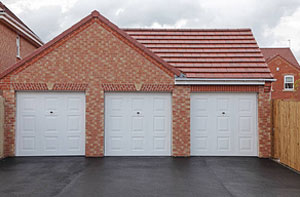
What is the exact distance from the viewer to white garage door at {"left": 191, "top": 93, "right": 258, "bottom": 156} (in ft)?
38.4

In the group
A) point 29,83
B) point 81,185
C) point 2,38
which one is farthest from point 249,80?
point 2,38

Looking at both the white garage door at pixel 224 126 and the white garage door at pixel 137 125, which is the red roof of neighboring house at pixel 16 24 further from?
the white garage door at pixel 224 126

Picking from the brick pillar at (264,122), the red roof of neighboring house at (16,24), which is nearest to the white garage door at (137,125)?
the brick pillar at (264,122)

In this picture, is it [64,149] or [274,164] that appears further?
[64,149]

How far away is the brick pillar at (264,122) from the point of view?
37.7ft

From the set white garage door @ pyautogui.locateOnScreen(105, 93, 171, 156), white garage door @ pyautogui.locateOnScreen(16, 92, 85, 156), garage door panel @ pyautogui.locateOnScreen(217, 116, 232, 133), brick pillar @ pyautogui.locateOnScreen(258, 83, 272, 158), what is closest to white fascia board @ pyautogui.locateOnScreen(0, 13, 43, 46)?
white garage door @ pyautogui.locateOnScreen(16, 92, 85, 156)

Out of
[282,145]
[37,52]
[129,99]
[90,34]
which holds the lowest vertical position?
[282,145]

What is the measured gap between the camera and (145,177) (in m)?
8.43

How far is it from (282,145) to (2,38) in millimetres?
12121

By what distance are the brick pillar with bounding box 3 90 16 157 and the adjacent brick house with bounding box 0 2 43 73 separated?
10.7 ft

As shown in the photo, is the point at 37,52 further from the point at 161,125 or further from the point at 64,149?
the point at 161,125

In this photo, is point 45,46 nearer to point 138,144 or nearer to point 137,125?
point 137,125

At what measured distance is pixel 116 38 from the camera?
1148 cm

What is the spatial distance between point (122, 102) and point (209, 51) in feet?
13.3
